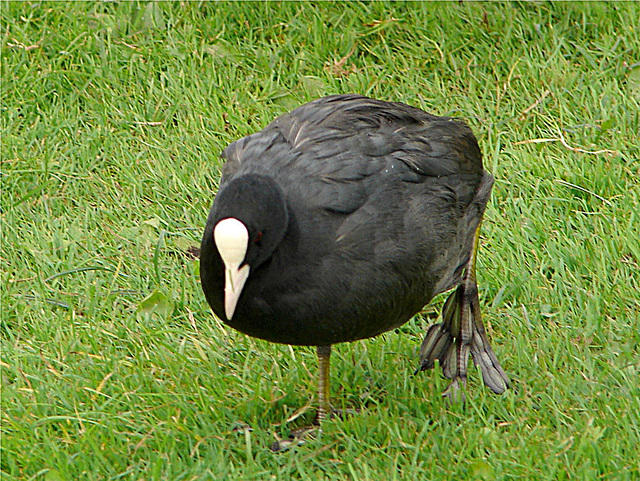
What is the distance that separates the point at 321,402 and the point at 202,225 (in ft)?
4.02

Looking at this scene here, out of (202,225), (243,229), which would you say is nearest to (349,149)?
(243,229)

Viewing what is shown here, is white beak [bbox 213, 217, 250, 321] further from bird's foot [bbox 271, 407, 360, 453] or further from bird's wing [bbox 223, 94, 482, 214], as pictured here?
bird's foot [bbox 271, 407, 360, 453]

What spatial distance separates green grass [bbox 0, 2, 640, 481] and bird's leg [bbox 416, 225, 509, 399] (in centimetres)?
8

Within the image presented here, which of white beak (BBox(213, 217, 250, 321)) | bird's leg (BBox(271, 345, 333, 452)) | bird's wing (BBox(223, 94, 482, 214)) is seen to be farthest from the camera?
bird's leg (BBox(271, 345, 333, 452))

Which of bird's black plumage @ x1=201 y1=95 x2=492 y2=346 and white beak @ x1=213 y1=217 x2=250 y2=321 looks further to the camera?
bird's black plumage @ x1=201 y1=95 x2=492 y2=346

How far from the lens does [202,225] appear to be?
14.2 feet

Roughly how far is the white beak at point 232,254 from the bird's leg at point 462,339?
42.4 inches

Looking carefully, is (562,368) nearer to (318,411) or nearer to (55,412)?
(318,411)

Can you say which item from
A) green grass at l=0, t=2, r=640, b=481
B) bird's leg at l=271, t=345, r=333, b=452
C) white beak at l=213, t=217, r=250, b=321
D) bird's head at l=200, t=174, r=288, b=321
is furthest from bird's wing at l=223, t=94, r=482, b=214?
green grass at l=0, t=2, r=640, b=481

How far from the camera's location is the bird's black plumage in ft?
9.52

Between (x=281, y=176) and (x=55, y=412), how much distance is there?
117cm

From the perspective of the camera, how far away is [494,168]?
455 cm

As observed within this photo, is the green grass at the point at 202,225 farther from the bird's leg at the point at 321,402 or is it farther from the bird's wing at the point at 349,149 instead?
the bird's wing at the point at 349,149

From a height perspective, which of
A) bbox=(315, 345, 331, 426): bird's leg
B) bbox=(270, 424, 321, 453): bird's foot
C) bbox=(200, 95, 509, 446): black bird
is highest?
bbox=(200, 95, 509, 446): black bird
